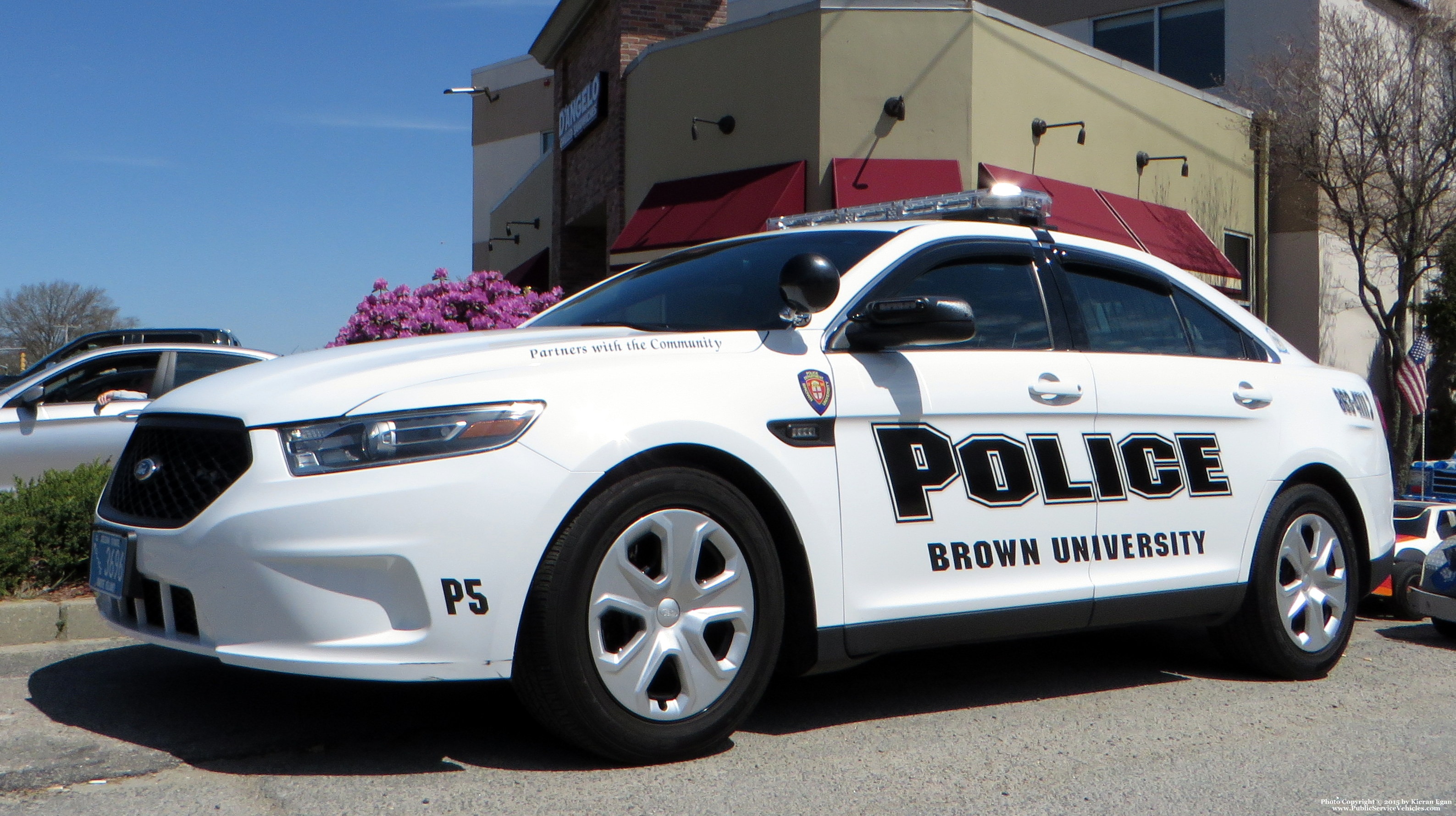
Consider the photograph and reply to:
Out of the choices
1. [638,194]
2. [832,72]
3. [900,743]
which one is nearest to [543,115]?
[638,194]

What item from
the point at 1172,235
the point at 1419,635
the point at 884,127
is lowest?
the point at 1419,635

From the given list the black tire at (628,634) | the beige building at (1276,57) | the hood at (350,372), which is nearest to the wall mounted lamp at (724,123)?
the beige building at (1276,57)

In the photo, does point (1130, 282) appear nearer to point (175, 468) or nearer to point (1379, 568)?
point (1379, 568)

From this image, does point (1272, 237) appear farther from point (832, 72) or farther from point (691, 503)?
point (691, 503)

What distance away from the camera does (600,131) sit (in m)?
17.9

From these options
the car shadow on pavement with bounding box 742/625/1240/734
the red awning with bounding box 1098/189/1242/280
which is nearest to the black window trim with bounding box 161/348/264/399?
the car shadow on pavement with bounding box 742/625/1240/734

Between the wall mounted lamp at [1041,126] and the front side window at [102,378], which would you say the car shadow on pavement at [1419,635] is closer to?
the front side window at [102,378]

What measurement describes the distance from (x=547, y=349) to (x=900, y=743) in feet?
5.43

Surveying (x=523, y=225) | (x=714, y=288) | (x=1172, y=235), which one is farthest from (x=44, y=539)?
(x=523, y=225)

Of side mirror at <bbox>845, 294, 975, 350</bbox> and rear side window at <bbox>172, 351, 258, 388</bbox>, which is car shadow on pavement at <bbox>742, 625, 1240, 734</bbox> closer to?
side mirror at <bbox>845, 294, 975, 350</bbox>

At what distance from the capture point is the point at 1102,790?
350cm

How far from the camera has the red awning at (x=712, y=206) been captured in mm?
13773

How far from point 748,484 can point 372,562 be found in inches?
43.8

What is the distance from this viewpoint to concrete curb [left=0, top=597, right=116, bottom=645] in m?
5.29
